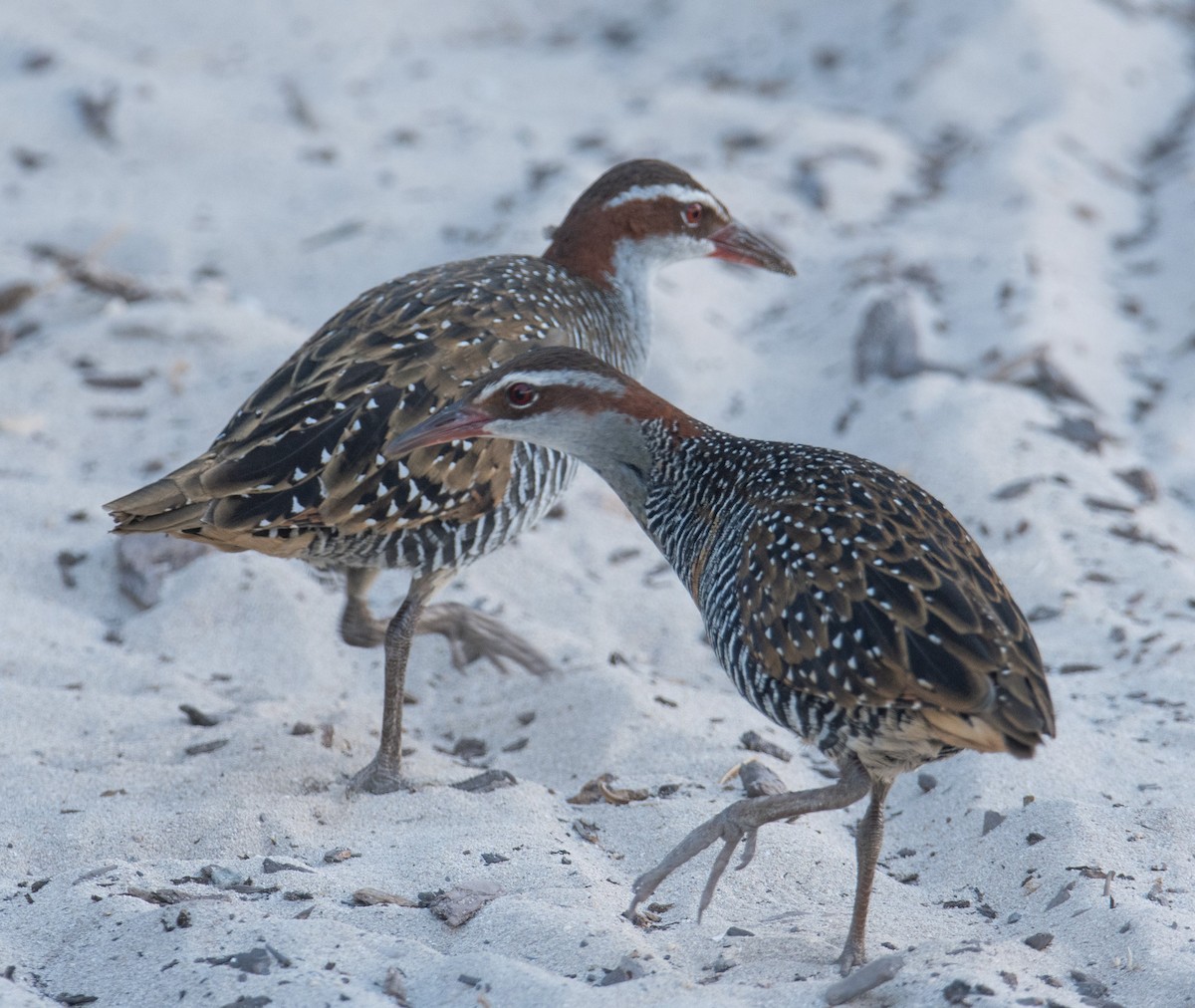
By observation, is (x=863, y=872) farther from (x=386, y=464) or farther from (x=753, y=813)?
(x=386, y=464)

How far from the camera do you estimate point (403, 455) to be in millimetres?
4887

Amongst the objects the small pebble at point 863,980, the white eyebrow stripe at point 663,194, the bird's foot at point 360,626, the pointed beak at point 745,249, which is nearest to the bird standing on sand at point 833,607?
the small pebble at point 863,980

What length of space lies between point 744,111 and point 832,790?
8376mm

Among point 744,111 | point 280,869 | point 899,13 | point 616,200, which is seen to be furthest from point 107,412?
point 899,13

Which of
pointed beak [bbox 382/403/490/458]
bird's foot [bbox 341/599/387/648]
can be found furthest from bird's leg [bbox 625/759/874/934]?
bird's foot [bbox 341/599/387/648]

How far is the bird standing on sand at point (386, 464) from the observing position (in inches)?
188

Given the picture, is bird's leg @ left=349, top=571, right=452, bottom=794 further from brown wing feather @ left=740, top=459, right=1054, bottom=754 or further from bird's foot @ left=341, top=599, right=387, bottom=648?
brown wing feather @ left=740, top=459, right=1054, bottom=754

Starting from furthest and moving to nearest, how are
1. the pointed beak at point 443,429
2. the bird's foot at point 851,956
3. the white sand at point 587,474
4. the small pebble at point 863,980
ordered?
the pointed beak at point 443,429
the white sand at point 587,474
the bird's foot at point 851,956
the small pebble at point 863,980

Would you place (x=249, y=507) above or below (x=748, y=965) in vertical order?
above

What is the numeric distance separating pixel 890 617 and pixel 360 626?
263 centimetres

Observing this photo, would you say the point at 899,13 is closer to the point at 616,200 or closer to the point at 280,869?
the point at 616,200

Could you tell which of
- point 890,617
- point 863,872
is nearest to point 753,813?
point 863,872

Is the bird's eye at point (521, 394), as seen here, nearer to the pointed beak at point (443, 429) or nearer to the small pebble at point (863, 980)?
the pointed beak at point (443, 429)

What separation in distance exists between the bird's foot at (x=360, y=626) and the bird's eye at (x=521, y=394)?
4.58 ft
